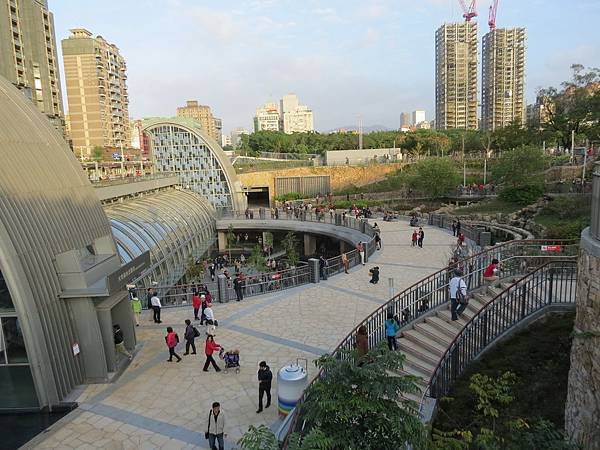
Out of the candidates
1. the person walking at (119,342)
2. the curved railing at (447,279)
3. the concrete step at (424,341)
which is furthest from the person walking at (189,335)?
the concrete step at (424,341)

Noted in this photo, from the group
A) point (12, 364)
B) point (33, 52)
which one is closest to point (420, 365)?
point (12, 364)

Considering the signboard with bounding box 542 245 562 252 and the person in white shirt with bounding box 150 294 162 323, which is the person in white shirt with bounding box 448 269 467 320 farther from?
the person in white shirt with bounding box 150 294 162 323

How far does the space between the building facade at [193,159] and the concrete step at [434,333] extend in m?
37.8

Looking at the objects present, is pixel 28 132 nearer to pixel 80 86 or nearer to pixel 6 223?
pixel 6 223

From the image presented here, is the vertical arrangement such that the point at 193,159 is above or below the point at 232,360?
above

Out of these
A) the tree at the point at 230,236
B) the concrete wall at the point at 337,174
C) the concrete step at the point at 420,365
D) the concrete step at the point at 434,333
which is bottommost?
the tree at the point at 230,236

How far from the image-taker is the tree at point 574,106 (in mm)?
44781

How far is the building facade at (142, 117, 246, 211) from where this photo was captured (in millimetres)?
48844

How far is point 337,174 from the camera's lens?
63.7m

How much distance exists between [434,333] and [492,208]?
1130 inches

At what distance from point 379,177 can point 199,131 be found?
27978 mm

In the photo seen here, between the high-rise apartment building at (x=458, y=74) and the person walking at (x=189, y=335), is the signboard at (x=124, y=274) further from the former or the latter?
the high-rise apartment building at (x=458, y=74)

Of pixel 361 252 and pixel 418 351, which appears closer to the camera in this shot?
pixel 418 351

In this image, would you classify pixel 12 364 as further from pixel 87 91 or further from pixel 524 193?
pixel 87 91
